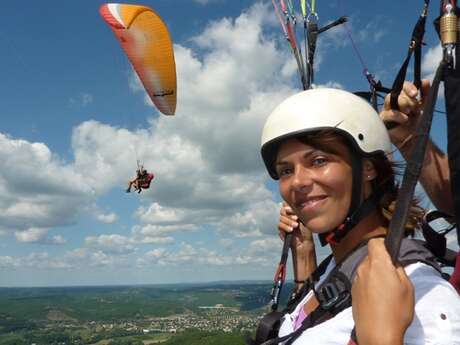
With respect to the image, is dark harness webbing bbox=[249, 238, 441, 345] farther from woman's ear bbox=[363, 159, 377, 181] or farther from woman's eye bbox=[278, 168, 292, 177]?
woman's eye bbox=[278, 168, 292, 177]

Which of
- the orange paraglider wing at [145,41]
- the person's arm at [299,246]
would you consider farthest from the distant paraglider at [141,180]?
the person's arm at [299,246]

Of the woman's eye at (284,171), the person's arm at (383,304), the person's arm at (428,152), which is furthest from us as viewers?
the person's arm at (428,152)

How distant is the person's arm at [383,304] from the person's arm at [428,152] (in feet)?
5.55

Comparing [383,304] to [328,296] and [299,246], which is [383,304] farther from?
[299,246]

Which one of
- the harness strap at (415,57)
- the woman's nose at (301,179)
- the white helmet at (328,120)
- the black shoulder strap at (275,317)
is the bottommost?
the black shoulder strap at (275,317)

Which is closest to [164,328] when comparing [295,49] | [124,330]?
[124,330]

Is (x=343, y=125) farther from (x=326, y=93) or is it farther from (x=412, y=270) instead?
(x=412, y=270)

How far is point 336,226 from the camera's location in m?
2.96

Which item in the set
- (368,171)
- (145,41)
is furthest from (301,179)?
(145,41)

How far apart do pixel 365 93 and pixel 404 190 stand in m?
2.24

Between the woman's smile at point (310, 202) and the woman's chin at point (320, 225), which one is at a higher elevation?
the woman's smile at point (310, 202)

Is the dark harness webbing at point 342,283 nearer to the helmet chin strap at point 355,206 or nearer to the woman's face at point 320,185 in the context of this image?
the helmet chin strap at point 355,206

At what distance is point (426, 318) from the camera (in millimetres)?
2041

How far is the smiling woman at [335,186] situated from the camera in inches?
101
